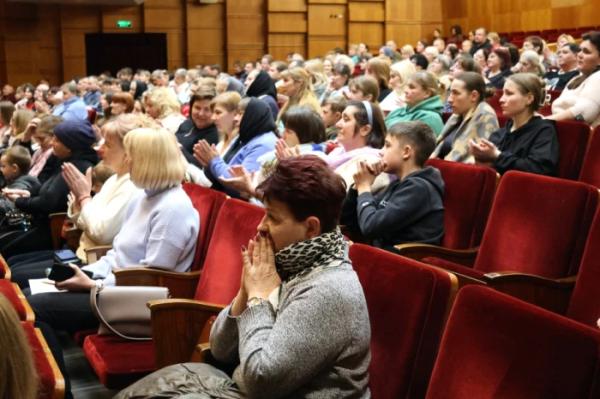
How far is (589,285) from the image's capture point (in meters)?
2.20

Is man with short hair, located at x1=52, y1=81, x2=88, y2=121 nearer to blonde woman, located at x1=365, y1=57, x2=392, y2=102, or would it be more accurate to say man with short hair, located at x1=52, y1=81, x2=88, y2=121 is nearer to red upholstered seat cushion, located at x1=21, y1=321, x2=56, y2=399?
blonde woman, located at x1=365, y1=57, x2=392, y2=102

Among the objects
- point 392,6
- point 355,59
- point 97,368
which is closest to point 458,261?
point 97,368

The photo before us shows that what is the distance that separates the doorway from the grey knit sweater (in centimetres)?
1438

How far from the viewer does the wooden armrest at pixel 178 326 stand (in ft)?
7.76

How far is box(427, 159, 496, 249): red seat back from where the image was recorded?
118 inches

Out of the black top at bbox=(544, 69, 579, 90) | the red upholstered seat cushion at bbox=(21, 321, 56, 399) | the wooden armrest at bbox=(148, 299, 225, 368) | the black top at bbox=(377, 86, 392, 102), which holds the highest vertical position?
the black top at bbox=(544, 69, 579, 90)

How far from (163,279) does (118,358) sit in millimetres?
476

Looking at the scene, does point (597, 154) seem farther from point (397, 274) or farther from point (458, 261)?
point (397, 274)

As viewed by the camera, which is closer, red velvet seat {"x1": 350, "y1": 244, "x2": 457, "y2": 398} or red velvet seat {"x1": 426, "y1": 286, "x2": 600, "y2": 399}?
red velvet seat {"x1": 426, "y1": 286, "x2": 600, "y2": 399}

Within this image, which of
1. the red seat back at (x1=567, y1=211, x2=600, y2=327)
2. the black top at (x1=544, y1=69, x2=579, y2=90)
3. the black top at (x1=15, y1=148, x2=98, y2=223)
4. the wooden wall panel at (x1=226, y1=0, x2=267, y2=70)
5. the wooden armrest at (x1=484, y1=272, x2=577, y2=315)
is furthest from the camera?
the wooden wall panel at (x1=226, y1=0, x2=267, y2=70)

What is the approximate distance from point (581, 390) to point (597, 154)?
231cm

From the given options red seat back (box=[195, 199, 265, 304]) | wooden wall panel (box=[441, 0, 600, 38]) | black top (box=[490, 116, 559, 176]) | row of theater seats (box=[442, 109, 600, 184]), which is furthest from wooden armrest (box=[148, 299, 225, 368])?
wooden wall panel (box=[441, 0, 600, 38])

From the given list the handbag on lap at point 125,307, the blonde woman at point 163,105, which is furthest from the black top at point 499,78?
the handbag on lap at point 125,307

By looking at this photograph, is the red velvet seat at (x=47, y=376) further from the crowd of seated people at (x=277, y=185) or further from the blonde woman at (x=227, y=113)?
the blonde woman at (x=227, y=113)
